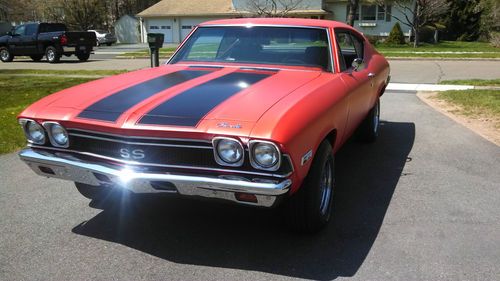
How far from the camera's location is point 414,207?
14.2ft

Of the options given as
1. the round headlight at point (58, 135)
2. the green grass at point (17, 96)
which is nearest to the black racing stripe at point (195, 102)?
the round headlight at point (58, 135)

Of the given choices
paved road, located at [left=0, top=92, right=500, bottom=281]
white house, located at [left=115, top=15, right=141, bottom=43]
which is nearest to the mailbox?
paved road, located at [left=0, top=92, right=500, bottom=281]

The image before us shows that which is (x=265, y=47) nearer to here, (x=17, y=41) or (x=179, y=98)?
(x=179, y=98)

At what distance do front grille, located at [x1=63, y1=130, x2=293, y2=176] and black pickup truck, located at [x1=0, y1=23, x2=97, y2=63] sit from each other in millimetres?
20783

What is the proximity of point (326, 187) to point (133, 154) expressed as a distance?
153cm

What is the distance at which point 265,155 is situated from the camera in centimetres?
302

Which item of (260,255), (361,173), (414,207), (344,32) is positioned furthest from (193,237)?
(344,32)

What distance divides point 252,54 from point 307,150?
189 centimetres

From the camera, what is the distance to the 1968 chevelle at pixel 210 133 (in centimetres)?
304

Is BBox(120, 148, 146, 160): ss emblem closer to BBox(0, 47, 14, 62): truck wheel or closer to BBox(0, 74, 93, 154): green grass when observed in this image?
BBox(0, 74, 93, 154): green grass

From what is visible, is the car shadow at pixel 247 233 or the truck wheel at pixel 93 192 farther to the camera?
the truck wheel at pixel 93 192

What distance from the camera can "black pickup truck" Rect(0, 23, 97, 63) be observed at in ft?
73.5

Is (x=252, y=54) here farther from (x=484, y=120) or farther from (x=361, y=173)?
(x=484, y=120)

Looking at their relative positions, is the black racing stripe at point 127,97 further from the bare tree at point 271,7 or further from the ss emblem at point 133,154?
the bare tree at point 271,7
